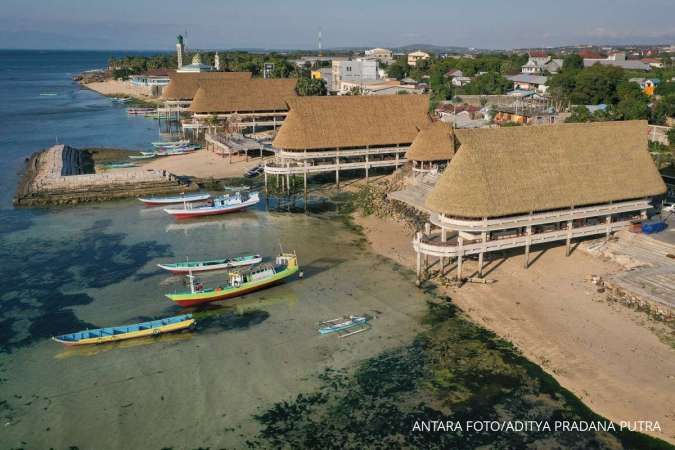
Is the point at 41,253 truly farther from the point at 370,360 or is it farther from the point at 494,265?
the point at 494,265

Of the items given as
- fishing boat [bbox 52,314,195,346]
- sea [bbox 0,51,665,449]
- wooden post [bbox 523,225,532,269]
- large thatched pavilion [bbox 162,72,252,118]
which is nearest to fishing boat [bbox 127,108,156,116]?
large thatched pavilion [bbox 162,72,252,118]

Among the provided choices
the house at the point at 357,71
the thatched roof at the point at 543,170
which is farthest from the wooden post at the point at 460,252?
the house at the point at 357,71

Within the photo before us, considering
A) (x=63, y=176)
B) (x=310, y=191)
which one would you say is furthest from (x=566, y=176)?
(x=63, y=176)

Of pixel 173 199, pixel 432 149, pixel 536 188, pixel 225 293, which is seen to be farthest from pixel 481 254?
pixel 173 199

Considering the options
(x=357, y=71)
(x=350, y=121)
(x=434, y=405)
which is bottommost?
(x=434, y=405)

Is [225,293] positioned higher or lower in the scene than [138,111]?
lower

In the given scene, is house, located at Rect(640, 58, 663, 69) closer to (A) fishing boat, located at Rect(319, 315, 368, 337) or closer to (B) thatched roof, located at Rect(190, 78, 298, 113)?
(B) thatched roof, located at Rect(190, 78, 298, 113)

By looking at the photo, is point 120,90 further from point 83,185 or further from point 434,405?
point 434,405
